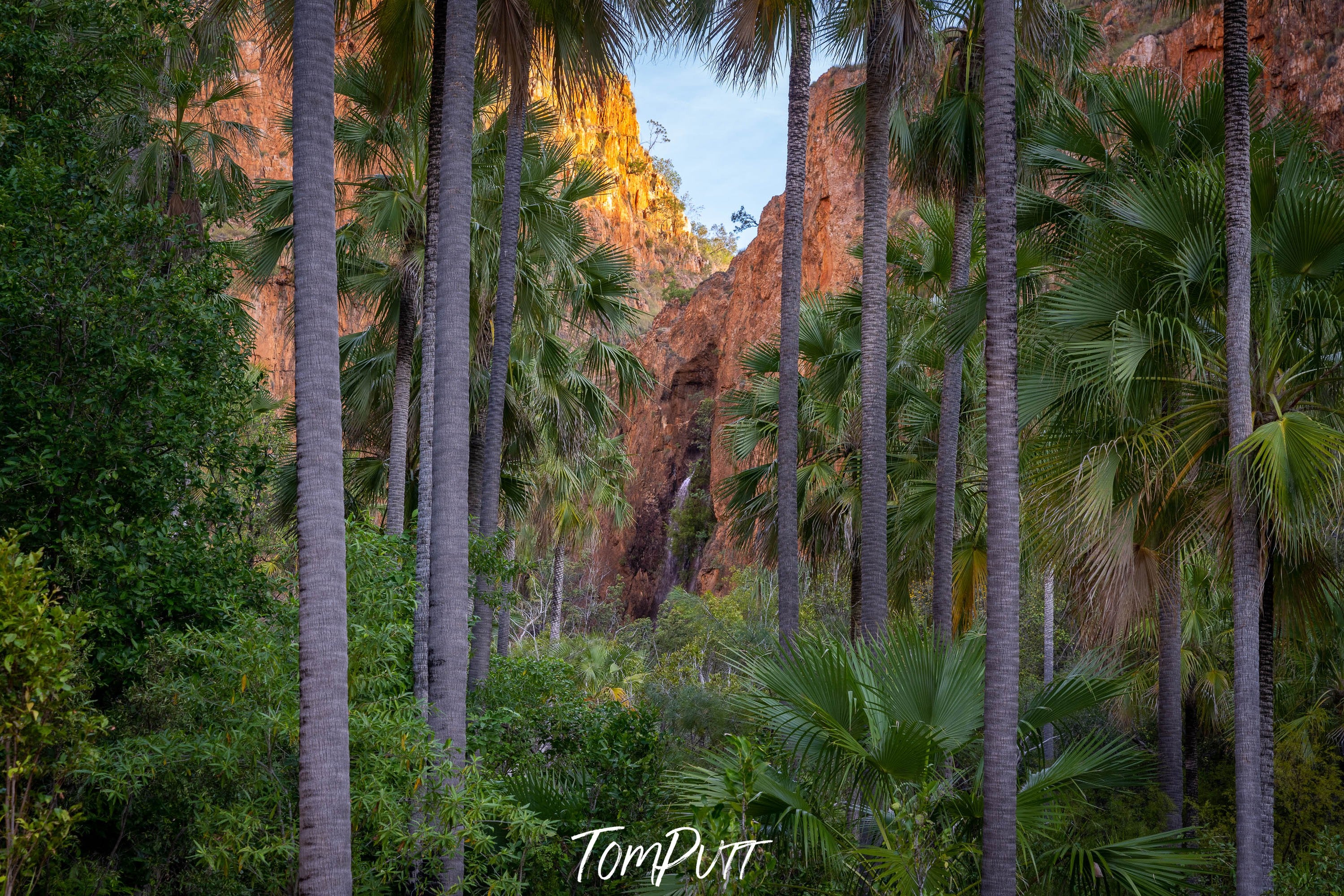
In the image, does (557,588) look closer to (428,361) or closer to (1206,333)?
(428,361)

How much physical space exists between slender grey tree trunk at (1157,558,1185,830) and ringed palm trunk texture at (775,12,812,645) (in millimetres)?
3683

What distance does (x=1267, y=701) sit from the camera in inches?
287

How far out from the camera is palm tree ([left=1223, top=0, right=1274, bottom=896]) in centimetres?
640

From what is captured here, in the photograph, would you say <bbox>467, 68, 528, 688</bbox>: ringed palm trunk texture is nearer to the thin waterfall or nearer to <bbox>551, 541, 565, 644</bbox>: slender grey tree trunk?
<bbox>551, 541, 565, 644</bbox>: slender grey tree trunk

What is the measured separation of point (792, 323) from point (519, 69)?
398 cm

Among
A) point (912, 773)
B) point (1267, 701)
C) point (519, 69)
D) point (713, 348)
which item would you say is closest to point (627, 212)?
point (713, 348)

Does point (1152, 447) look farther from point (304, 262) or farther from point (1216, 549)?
point (304, 262)

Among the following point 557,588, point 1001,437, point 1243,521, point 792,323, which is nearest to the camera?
point 1001,437

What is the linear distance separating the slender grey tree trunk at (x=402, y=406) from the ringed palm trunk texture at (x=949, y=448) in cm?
608

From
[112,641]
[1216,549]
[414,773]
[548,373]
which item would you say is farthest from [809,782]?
[548,373]

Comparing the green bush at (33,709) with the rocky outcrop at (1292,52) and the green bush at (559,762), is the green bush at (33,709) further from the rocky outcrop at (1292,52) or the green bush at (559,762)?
the rocky outcrop at (1292,52)

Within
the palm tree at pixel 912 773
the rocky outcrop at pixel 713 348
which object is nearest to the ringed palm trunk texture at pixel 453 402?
the palm tree at pixel 912 773

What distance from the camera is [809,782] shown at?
21.9 feet

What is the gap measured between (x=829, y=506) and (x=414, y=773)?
9.30 m
